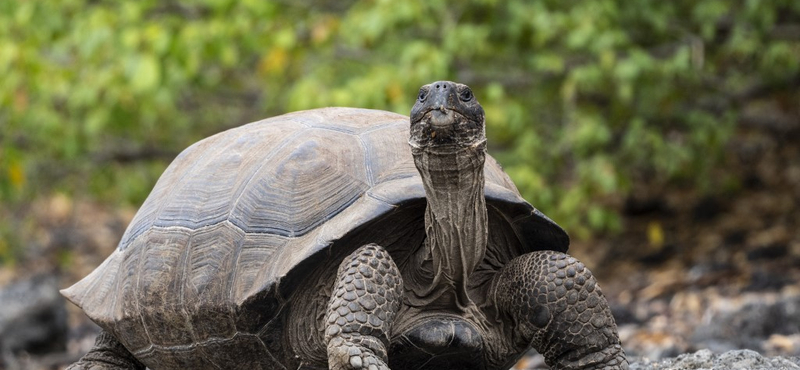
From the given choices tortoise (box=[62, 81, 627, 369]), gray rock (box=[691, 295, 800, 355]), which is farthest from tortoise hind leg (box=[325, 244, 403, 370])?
gray rock (box=[691, 295, 800, 355])

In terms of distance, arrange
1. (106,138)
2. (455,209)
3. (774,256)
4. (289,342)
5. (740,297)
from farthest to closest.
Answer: (106,138) → (774,256) → (740,297) → (289,342) → (455,209)

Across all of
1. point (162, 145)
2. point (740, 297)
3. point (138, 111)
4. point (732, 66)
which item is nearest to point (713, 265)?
point (740, 297)

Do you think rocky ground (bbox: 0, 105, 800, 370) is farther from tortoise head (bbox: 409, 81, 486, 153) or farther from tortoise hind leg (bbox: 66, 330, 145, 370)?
tortoise hind leg (bbox: 66, 330, 145, 370)

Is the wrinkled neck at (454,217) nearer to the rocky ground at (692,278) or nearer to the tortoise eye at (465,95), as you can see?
the tortoise eye at (465,95)

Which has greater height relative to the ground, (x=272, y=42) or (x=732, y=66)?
(x=732, y=66)

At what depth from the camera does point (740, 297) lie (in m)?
6.54

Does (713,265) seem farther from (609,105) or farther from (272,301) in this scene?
(272,301)

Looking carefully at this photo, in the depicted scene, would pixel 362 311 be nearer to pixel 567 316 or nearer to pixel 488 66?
pixel 567 316

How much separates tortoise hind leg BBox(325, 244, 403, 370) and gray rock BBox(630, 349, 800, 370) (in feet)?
3.79

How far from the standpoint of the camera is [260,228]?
308 centimetres

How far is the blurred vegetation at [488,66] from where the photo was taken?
662 centimetres

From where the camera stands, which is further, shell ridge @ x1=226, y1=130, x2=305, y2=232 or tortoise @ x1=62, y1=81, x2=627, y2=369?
shell ridge @ x1=226, y1=130, x2=305, y2=232

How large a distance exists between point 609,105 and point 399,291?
5312 millimetres

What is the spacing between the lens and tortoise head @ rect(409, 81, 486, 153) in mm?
2625
